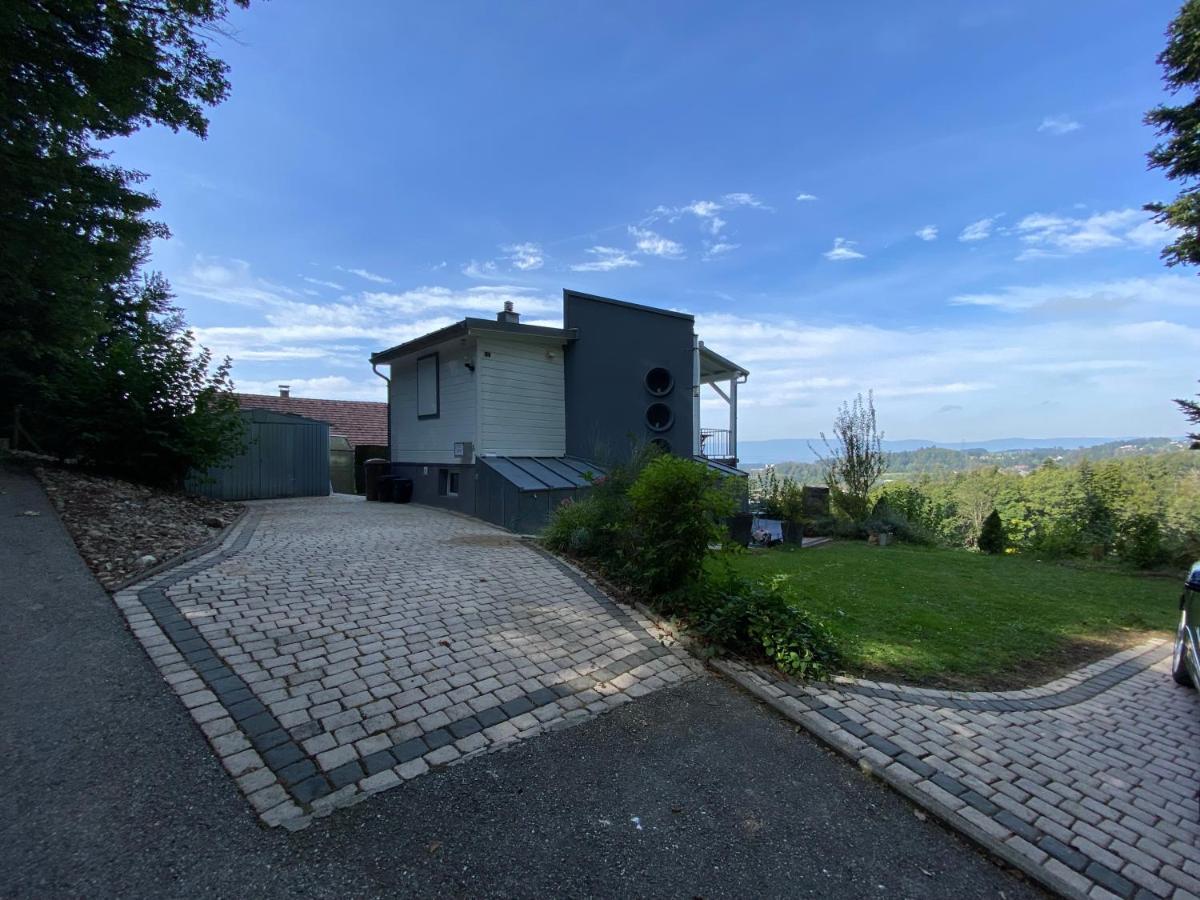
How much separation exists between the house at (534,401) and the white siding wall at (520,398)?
24 millimetres

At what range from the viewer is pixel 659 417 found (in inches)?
522

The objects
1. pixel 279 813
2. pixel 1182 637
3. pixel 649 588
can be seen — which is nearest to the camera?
pixel 279 813

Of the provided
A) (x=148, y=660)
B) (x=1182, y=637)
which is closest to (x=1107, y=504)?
(x=1182, y=637)

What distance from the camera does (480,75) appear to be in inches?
371

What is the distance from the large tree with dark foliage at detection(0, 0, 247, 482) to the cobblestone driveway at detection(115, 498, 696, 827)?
18.8 feet

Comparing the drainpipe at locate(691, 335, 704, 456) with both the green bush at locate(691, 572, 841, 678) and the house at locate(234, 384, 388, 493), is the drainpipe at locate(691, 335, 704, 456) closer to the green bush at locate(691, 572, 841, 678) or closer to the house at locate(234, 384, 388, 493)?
the green bush at locate(691, 572, 841, 678)

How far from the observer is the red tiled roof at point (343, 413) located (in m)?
22.3

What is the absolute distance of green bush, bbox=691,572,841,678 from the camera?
12.8 ft

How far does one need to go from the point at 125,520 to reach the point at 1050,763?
31.5 feet

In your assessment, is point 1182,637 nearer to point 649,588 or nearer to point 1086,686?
point 1086,686

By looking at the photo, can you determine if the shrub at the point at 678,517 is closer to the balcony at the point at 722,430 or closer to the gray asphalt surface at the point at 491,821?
the gray asphalt surface at the point at 491,821

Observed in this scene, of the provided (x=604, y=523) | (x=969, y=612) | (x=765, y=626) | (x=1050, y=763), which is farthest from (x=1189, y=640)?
(x=604, y=523)

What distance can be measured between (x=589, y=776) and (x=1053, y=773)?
2.60 metres

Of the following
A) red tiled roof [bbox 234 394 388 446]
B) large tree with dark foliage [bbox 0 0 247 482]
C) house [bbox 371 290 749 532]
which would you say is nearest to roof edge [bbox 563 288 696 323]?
house [bbox 371 290 749 532]
